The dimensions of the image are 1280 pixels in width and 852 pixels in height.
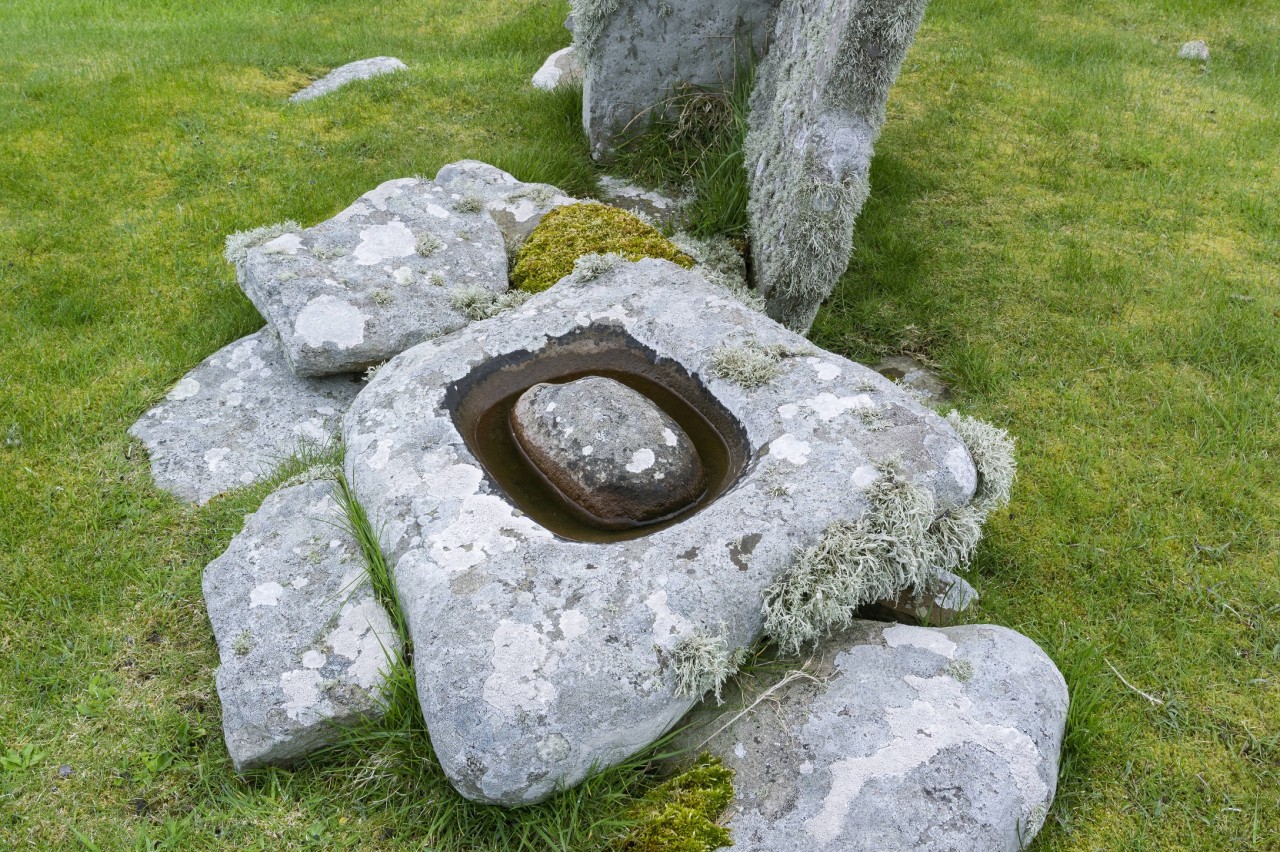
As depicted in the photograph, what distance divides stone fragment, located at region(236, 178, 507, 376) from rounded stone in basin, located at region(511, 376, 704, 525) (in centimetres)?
152

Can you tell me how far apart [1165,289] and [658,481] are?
451 cm

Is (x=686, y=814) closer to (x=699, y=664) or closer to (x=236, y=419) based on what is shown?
(x=699, y=664)

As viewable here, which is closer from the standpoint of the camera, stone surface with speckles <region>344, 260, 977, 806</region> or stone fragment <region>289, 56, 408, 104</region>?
stone surface with speckles <region>344, 260, 977, 806</region>

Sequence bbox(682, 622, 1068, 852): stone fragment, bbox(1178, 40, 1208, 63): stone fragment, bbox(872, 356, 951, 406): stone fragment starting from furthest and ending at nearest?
bbox(1178, 40, 1208, 63): stone fragment
bbox(872, 356, 951, 406): stone fragment
bbox(682, 622, 1068, 852): stone fragment

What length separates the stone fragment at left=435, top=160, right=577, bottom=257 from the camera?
664 cm

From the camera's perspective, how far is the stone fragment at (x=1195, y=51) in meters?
10.4

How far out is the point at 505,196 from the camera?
684cm

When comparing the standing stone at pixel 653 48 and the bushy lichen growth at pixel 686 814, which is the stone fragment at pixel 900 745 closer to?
the bushy lichen growth at pixel 686 814

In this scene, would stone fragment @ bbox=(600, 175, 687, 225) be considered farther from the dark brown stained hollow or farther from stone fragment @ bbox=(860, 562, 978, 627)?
stone fragment @ bbox=(860, 562, 978, 627)

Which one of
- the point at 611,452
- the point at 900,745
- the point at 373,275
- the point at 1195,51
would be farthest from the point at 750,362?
the point at 1195,51

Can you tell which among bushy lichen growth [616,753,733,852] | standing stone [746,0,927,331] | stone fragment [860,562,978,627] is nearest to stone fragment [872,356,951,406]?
standing stone [746,0,927,331]

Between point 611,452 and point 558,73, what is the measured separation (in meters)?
6.43

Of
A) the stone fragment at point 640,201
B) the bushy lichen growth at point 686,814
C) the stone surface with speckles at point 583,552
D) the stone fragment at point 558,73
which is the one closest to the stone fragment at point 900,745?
the bushy lichen growth at point 686,814

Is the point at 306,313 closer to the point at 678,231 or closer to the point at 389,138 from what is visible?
the point at 678,231
